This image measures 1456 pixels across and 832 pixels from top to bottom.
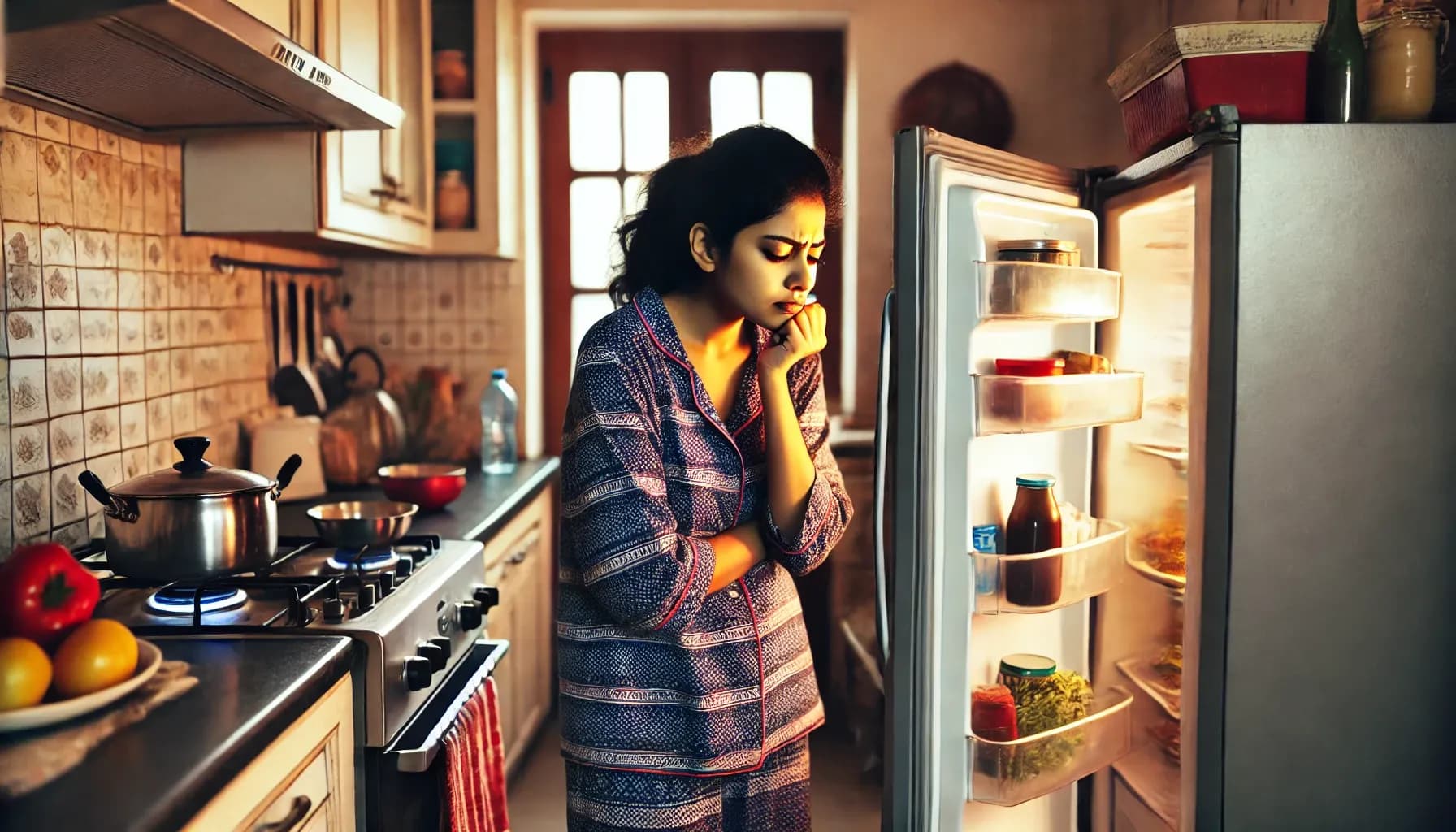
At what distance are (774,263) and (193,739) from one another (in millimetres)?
842

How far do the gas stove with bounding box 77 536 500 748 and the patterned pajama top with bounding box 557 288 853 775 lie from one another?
0.24 metres

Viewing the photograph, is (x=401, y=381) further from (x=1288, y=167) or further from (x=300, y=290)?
(x=1288, y=167)

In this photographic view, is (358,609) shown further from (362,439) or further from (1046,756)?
(362,439)

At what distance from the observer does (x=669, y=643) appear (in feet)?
4.87

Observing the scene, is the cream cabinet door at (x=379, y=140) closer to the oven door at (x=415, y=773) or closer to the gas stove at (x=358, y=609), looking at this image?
the gas stove at (x=358, y=609)

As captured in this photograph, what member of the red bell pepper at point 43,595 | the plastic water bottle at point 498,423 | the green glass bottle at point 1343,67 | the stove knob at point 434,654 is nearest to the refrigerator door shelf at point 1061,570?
the green glass bottle at point 1343,67

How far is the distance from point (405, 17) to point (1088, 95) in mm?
1909

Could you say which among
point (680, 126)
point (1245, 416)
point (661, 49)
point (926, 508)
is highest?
point (661, 49)

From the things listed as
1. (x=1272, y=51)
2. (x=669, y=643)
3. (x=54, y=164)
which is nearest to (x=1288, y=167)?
(x=1272, y=51)

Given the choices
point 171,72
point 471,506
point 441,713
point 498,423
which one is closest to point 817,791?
point 471,506

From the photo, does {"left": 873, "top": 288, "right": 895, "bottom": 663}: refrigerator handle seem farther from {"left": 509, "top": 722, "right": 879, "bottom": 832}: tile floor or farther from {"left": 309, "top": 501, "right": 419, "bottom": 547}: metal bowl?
{"left": 509, "top": 722, "right": 879, "bottom": 832}: tile floor

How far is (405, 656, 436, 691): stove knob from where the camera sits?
1623 millimetres

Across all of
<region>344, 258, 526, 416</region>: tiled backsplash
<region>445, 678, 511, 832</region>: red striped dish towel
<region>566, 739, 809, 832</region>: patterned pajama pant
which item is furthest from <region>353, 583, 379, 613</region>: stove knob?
<region>344, 258, 526, 416</region>: tiled backsplash

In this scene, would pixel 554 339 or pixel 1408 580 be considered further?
pixel 554 339
